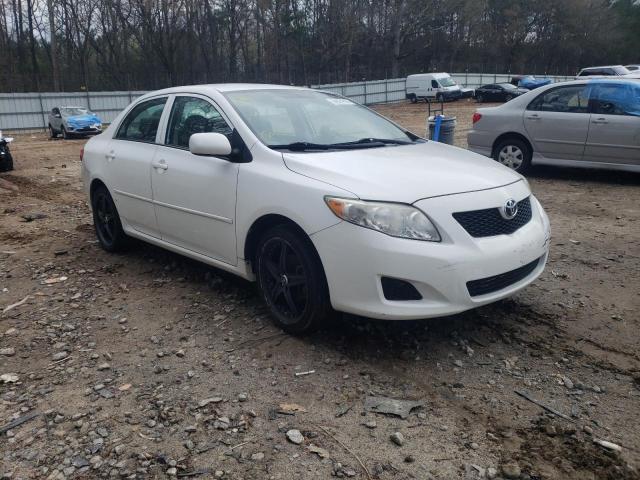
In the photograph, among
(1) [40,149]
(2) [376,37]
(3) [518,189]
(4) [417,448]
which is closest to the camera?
(4) [417,448]

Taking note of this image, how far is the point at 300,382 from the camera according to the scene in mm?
3303

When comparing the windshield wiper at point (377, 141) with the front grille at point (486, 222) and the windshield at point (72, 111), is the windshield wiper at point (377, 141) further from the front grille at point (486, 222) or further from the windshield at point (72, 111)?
the windshield at point (72, 111)

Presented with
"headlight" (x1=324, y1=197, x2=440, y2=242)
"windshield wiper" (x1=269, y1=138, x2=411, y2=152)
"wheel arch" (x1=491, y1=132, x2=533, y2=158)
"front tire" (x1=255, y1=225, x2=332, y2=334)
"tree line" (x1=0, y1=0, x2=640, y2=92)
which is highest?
"tree line" (x1=0, y1=0, x2=640, y2=92)

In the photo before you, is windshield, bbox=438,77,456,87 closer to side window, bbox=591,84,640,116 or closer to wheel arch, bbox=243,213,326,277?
→ side window, bbox=591,84,640,116


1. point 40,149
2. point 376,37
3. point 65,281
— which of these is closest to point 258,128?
point 65,281

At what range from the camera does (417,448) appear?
270cm

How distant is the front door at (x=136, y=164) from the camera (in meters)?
5.02

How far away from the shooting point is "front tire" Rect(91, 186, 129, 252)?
571 centimetres

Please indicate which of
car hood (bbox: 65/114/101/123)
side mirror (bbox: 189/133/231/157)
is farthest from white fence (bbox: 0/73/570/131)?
side mirror (bbox: 189/133/231/157)

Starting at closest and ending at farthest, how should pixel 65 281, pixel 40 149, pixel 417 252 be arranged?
pixel 417 252 → pixel 65 281 → pixel 40 149

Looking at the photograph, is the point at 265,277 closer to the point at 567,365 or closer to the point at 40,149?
the point at 567,365

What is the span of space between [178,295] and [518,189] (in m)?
2.77

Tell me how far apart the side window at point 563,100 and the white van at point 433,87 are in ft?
91.3

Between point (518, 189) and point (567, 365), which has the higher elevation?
point (518, 189)
